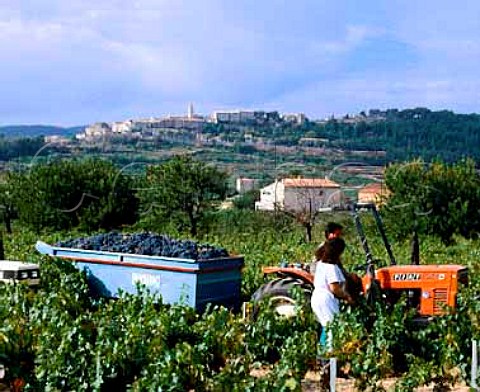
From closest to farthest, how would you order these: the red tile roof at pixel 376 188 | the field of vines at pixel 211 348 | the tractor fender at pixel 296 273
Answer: the field of vines at pixel 211 348, the tractor fender at pixel 296 273, the red tile roof at pixel 376 188

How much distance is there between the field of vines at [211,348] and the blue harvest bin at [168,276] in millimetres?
1021

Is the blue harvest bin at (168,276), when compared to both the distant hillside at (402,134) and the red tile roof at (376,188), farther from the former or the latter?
the distant hillside at (402,134)

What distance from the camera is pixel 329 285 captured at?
843 centimetres

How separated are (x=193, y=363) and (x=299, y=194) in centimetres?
3051

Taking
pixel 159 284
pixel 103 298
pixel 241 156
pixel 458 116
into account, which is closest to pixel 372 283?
pixel 159 284

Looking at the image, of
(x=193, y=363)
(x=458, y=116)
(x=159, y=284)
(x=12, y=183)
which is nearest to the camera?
(x=193, y=363)

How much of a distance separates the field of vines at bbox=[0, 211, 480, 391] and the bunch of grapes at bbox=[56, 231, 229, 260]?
165cm

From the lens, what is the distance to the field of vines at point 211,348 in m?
7.40

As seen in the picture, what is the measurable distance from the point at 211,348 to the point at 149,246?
13.7 ft

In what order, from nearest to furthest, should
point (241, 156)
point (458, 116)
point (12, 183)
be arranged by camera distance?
1. point (12, 183)
2. point (241, 156)
3. point (458, 116)

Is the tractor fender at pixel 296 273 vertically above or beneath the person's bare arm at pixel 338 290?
beneath

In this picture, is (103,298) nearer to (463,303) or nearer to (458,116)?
(463,303)

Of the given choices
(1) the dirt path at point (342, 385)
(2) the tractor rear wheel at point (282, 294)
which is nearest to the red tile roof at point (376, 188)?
(2) the tractor rear wheel at point (282, 294)

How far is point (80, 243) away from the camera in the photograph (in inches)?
522
